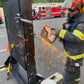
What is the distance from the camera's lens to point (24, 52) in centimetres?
178

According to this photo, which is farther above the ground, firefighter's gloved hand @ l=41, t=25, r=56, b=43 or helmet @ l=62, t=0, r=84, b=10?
helmet @ l=62, t=0, r=84, b=10

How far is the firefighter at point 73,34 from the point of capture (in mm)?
1668

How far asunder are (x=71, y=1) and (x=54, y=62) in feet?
6.85

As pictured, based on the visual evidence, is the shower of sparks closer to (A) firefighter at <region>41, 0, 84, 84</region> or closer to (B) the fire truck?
(A) firefighter at <region>41, 0, 84, 84</region>

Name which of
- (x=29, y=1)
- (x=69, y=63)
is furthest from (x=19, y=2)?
(x=69, y=63)

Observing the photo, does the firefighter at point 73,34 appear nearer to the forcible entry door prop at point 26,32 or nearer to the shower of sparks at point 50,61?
the forcible entry door prop at point 26,32

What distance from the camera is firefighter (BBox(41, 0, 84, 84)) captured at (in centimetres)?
167

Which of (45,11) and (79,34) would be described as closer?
(79,34)

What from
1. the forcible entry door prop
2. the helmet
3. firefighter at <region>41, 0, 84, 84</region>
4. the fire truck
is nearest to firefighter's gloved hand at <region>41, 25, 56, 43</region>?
firefighter at <region>41, 0, 84, 84</region>

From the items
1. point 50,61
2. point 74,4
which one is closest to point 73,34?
point 74,4

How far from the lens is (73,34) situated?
170cm

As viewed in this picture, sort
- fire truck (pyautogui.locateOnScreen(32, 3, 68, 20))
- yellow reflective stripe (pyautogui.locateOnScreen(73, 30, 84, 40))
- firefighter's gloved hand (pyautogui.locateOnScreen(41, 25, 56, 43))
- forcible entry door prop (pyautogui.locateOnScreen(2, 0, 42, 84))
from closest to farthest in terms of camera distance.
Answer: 1. forcible entry door prop (pyautogui.locateOnScreen(2, 0, 42, 84))
2. yellow reflective stripe (pyautogui.locateOnScreen(73, 30, 84, 40))
3. firefighter's gloved hand (pyautogui.locateOnScreen(41, 25, 56, 43))
4. fire truck (pyautogui.locateOnScreen(32, 3, 68, 20))

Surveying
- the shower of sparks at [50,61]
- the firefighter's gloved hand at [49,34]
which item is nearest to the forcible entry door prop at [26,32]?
the firefighter's gloved hand at [49,34]

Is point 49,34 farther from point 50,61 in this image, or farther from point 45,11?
point 45,11
